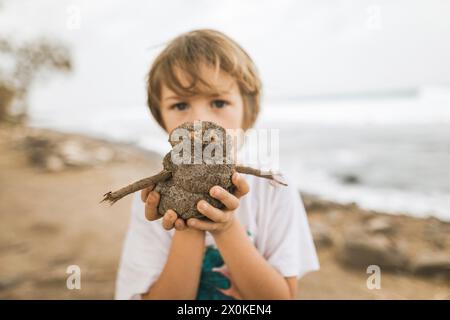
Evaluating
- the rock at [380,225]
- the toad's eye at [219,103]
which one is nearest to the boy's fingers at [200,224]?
the toad's eye at [219,103]

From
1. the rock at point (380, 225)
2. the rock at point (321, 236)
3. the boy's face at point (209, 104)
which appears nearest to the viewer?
the boy's face at point (209, 104)

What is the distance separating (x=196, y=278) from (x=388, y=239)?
13.4ft

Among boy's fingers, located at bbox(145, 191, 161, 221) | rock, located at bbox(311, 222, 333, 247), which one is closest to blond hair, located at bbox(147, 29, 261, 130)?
boy's fingers, located at bbox(145, 191, 161, 221)

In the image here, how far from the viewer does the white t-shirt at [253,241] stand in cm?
276

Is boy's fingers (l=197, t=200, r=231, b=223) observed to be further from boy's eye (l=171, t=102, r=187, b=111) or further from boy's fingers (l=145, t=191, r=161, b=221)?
boy's eye (l=171, t=102, r=187, b=111)

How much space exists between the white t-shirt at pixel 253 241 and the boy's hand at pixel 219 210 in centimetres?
87

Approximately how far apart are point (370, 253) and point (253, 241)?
2827 mm

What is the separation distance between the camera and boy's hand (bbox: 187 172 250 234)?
6.12 feet

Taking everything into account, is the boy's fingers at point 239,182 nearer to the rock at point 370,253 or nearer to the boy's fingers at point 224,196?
the boy's fingers at point 224,196

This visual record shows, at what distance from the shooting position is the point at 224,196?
187cm

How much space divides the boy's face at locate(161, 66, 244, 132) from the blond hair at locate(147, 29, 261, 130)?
40 mm

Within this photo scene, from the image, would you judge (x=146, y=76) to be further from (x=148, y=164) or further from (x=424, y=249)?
(x=148, y=164)

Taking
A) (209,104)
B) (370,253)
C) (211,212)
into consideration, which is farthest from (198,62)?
(370,253)

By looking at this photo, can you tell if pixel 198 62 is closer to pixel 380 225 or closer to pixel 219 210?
pixel 219 210
